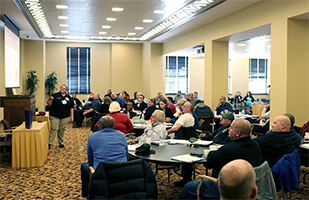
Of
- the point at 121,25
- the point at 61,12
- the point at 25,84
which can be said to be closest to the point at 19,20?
the point at 61,12

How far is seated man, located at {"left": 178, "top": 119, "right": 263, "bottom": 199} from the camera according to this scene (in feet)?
10.4

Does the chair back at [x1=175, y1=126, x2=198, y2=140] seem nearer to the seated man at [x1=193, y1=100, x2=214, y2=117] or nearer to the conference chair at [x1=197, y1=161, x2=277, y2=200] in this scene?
the conference chair at [x1=197, y1=161, x2=277, y2=200]

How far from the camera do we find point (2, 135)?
6.78m

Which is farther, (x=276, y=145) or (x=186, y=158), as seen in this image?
(x=276, y=145)

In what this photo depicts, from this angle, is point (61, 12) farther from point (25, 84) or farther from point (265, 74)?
point (265, 74)

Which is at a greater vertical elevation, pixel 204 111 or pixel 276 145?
pixel 204 111

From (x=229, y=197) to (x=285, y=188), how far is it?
262 centimetres

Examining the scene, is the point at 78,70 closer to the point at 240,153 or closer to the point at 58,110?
the point at 58,110

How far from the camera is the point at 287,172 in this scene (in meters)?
3.75

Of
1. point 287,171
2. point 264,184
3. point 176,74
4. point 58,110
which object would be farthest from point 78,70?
point 264,184

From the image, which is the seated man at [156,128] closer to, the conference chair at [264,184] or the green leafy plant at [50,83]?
the conference chair at [264,184]

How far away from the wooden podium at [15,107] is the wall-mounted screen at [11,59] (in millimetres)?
1608

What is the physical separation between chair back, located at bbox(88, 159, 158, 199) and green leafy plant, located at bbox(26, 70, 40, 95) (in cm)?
1557

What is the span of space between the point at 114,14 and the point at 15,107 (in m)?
4.41
